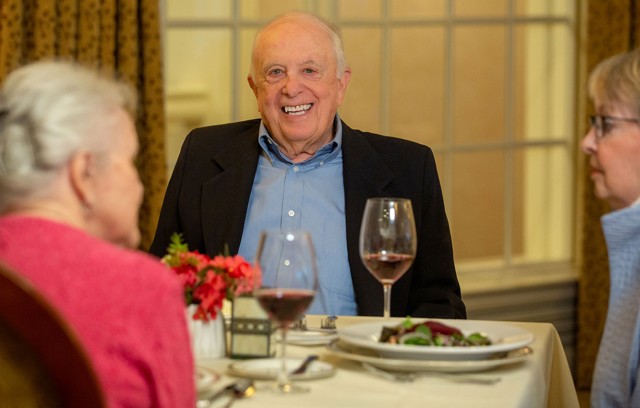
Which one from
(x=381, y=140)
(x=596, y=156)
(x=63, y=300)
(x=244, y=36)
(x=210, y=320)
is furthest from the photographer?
(x=244, y=36)

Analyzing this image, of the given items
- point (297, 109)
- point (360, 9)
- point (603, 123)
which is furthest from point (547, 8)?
point (603, 123)

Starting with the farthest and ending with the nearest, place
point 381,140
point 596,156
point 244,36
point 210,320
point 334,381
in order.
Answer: point 244,36 < point 381,140 < point 596,156 < point 210,320 < point 334,381

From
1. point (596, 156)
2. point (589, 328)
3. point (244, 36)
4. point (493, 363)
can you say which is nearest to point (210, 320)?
point (493, 363)

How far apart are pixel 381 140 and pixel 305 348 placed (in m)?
1.17

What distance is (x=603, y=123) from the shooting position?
2037 millimetres

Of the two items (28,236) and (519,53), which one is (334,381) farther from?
(519,53)

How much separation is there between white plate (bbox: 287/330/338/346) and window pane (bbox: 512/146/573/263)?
3.52 meters

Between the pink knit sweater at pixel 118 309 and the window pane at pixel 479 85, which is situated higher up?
the window pane at pixel 479 85

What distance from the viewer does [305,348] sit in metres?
2.02

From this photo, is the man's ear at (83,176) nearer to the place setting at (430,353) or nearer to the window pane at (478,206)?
the place setting at (430,353)

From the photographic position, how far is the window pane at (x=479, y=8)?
522 centimetres

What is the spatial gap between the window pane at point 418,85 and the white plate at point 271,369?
3.47 metres

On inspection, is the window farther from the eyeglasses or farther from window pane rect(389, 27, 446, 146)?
the eyeglasses

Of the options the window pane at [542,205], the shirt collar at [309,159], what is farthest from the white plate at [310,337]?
the window pane at [542,205]
